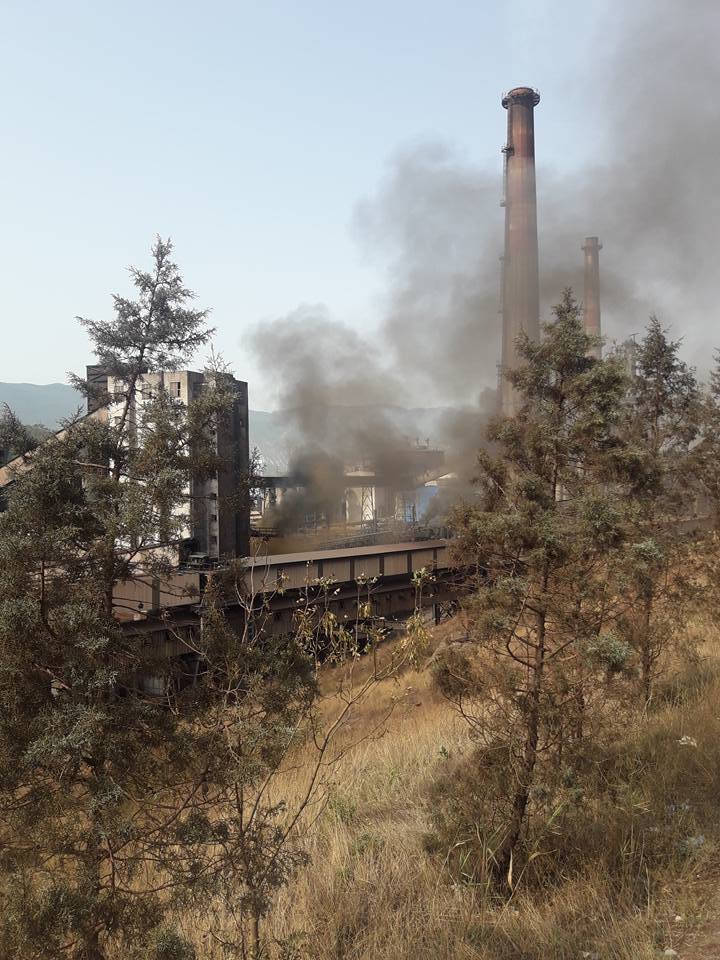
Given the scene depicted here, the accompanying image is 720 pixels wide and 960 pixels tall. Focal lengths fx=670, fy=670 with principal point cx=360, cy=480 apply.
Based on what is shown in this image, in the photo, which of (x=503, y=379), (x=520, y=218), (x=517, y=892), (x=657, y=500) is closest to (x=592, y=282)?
(x=520, y=218)

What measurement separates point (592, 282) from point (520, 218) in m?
9.79

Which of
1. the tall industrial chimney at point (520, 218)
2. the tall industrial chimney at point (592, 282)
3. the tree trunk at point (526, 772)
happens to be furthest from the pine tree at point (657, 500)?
the tall industrial chimney at point (592, 282)

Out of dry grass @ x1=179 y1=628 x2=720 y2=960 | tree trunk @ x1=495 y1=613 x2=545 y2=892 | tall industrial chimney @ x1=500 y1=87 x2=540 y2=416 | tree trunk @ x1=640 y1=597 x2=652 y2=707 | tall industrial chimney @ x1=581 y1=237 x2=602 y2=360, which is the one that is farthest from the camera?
tall industrial chimney @ x1=581 y1=237 x2=602 y2=360

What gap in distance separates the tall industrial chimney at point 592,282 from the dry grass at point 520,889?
1423 inches

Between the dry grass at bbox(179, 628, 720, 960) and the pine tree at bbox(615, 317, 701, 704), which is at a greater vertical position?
the pine tree at bbox(615, 317, 701, 704)

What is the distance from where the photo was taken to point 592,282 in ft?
137

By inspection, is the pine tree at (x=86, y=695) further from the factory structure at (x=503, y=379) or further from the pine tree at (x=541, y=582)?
the factory structure at (x=503, y=379)

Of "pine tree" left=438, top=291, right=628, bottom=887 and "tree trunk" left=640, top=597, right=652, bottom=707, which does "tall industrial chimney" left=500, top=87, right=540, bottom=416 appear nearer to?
"tree trunk" left=640, top=597, right=652, bottom=707

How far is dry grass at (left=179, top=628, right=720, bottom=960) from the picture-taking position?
15.1 feet

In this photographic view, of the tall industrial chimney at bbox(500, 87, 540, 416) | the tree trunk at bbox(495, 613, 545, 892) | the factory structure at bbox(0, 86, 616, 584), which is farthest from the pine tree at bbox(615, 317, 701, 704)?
the tall industrial chimney at bbox(500, 87, 540, 416)

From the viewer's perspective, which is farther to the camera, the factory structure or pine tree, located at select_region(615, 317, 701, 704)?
the factory structure

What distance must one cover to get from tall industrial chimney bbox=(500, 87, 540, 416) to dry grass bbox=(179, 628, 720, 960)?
94.9 ft

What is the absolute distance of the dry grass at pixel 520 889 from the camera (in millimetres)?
4590

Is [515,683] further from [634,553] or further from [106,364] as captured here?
[106,364]
